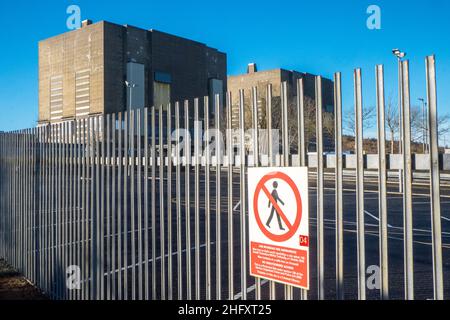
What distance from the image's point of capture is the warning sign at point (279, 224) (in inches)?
121

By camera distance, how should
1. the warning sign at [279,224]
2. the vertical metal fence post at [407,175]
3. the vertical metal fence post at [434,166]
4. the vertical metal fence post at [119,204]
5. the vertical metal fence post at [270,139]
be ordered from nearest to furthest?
the vertical metal fence post at [434,166] → the vertical metal fence post at [407,175] → the warning sign at [279,224] → the vertical metal fence post at [270,139] → the vertical metal fence post at [119,204]

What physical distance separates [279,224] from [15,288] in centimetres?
578

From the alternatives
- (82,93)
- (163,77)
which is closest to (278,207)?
(82,93)

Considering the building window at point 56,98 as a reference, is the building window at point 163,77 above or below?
above

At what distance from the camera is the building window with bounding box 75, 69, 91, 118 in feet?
162

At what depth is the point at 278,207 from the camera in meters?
3.25

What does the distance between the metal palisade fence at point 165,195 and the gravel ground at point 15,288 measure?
18 cm

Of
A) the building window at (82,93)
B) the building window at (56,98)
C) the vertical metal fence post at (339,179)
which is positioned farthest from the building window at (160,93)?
the vertical metal fence post at (339,179)

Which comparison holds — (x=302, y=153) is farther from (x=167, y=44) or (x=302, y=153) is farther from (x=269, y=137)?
(x=167, y=44)

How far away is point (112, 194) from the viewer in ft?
17.1

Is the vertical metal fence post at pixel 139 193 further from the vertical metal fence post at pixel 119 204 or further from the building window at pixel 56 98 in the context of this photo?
the building window at pixel 56 98

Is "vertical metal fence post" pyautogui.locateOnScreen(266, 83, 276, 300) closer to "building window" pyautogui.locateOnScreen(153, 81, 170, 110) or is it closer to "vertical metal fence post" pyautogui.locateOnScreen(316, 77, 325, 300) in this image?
"vertical metal fence post" pyautogui.locateOnScreen(316, 77, 325, 300)

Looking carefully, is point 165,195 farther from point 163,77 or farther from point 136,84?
point 163,77

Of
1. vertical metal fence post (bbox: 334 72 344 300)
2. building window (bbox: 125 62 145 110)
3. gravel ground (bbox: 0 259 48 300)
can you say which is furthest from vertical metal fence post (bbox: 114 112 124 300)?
building window (bbox: 125 62 145 110)
